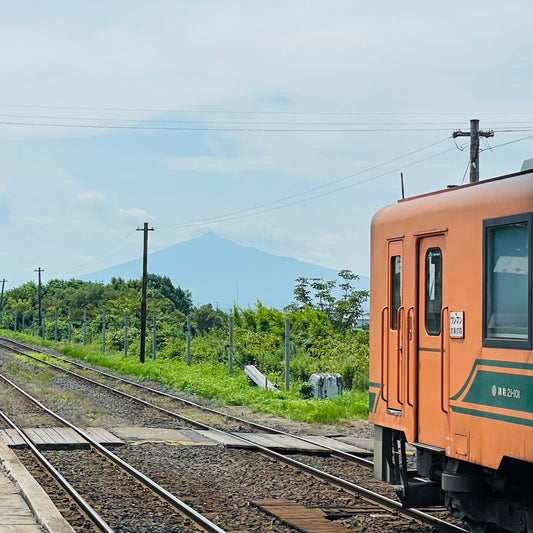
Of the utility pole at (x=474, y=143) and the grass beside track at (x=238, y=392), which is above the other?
the utility pole at (x=474, y=143)

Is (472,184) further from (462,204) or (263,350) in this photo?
(263,350)

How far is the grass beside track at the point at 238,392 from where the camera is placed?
20359mm

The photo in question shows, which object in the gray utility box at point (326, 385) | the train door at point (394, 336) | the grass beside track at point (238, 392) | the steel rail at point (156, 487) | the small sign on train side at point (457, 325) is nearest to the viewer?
the small sign on train side at point (457, 325)

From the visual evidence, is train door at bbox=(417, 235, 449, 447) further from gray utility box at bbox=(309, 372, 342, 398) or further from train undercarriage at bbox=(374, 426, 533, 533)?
gray utility box at bbox=(309, 372, 342, 398)

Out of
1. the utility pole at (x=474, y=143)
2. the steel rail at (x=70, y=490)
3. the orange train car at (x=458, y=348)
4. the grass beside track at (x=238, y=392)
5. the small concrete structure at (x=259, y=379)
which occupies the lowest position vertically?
the steel rail at (x=70, y=490)

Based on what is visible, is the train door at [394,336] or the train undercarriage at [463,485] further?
the train door at [394,336]

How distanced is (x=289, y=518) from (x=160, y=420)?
396 inches

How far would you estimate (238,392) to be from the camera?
82.0 ft

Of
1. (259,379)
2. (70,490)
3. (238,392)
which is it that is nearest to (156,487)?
(70,490)

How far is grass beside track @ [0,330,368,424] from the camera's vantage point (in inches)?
802

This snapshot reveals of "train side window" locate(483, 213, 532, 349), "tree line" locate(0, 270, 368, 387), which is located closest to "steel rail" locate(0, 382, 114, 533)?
"train side window" locate(483, 213, 532, 349)

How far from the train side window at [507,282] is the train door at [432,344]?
74cm

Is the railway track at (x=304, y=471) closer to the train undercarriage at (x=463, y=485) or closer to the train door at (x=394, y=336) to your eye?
the train undercarriage at (x=463, y=485)

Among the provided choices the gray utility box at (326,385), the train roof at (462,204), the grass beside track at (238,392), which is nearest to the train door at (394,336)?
the train roof at (462,204)
